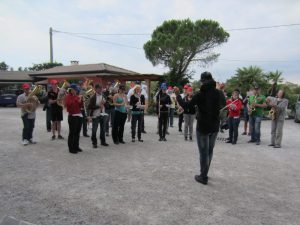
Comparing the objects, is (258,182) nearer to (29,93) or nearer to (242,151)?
(242,151)

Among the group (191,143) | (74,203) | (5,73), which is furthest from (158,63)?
(74,203)

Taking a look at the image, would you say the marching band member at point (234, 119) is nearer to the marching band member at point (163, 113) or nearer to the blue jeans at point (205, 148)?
the marching band member at point (163, 113)

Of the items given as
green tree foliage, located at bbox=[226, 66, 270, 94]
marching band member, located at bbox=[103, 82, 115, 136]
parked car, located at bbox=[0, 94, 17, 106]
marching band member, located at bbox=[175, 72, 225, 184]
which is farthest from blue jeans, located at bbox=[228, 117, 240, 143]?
parked car, located at bbox=[0, 94, 17, 106]

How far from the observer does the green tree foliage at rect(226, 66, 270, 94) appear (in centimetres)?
2002

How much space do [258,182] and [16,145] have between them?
6.63 meters

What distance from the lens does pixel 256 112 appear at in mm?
9258

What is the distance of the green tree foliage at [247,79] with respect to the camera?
20016 millimetres

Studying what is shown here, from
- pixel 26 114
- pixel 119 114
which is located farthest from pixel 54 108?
pixel 119 114

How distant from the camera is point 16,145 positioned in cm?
798

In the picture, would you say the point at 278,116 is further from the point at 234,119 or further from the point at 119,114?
the point at 119,114

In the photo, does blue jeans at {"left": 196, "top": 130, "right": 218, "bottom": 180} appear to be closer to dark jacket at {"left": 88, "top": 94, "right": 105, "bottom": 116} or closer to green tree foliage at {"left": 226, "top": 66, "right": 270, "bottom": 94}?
dark jacket at {"left": 88, "top": 94, "right": 105, "bottom": 116}

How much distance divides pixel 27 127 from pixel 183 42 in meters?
19.3

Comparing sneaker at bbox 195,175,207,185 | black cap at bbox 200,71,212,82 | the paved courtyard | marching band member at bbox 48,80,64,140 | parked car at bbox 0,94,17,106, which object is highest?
black cap at bbox 200,71,212,82

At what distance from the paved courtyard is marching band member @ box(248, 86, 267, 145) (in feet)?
3.95
